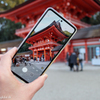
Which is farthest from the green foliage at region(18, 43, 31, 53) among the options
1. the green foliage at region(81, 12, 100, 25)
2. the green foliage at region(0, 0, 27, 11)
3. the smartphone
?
the green foliage at region(0, 0, 27, 11)

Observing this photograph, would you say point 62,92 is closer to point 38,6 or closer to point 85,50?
point 85,50

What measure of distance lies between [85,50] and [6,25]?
7474 millimetres

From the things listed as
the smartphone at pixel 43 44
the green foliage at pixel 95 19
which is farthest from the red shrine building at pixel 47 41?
the green foliage at pixel 95 19

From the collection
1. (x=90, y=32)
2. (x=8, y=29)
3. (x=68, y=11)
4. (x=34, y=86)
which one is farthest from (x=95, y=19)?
(x=34, y=86)

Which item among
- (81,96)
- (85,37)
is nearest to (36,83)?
(81,96)

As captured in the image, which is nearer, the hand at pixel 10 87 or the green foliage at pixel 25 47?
the hand at pixel 10 87

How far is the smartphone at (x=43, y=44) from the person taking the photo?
0.46 m

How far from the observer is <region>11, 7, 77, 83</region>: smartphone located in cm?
46

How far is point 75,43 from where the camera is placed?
431 cm

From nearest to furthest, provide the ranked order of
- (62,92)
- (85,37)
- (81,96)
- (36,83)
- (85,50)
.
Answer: (36,83), (81,96), (62,92), (85,37), (85,50)

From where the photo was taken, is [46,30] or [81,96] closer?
[46,30]

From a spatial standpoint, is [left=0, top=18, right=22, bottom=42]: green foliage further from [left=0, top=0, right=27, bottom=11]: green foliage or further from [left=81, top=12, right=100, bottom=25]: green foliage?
[left=81, top=12, right=100, bottom=25]: green foliage

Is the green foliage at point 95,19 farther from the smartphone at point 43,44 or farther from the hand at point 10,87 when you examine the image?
the hand at point 10,87

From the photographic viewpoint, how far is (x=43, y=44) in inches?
19.8
